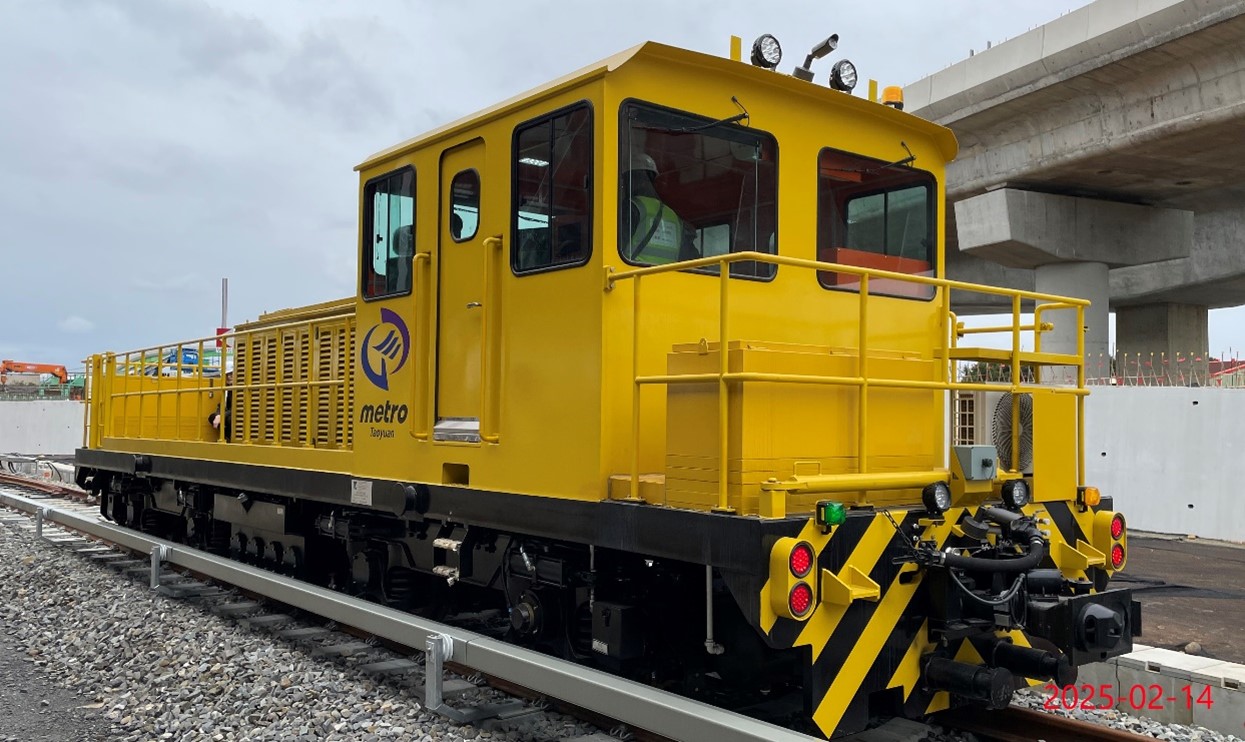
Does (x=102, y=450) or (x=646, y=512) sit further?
(x=102, y=450)

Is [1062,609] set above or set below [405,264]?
below

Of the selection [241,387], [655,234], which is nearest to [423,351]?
[655,234]

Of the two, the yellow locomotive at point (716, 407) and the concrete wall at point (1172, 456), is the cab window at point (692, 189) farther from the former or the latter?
the concrete wall at point (1172, 456)

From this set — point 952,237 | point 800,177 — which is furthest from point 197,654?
point 952,237

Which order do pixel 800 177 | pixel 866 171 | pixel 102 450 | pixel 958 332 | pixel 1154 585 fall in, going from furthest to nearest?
pixel 102 450
pixel 1154 585
pixel 958 332
pixel 866 171
pixel 800 177

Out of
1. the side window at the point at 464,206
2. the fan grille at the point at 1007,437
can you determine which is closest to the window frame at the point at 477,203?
the side window at the point at 464,206

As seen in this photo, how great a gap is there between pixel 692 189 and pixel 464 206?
4.99 feet

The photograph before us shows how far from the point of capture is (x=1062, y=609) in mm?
4707

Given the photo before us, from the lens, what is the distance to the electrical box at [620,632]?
4961 millimetres

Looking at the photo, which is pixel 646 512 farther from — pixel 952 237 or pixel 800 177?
pixel 952 237

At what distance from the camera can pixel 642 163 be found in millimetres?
5195

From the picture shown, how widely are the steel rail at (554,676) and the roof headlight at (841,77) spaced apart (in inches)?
140

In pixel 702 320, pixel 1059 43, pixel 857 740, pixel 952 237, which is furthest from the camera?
pixel 952 237

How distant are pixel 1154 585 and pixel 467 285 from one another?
7571 millimetres
